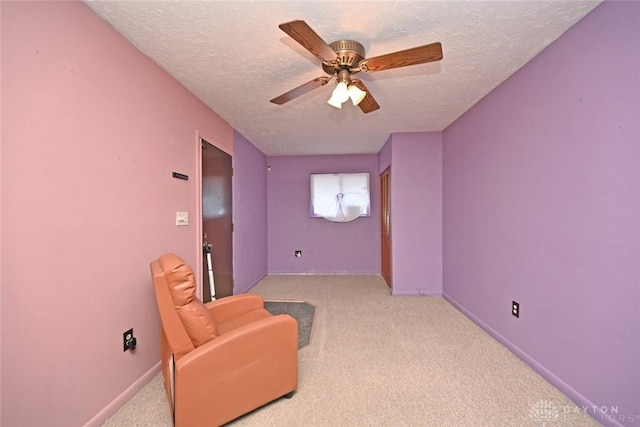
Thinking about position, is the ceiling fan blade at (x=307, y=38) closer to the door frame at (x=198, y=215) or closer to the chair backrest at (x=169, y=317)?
the chair backrest at (x=169, y=317)

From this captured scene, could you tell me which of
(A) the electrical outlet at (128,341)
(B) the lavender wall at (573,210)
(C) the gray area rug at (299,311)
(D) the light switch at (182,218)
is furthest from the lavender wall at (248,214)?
(B) the lavender wall at (573,210)

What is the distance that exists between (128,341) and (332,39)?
239 centimetres

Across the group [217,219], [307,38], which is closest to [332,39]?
[307,38]

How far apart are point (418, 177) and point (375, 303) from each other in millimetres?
1887

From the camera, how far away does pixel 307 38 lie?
1295mm

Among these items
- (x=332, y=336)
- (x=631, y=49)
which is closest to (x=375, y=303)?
(x=332, y=336)

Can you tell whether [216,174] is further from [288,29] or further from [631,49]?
[631,49]

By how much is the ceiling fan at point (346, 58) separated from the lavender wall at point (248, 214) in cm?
192

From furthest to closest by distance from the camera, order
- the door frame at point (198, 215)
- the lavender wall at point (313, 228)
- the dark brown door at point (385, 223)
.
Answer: the lavender wall at point (313, 228)
the dark brown door at point (385, 223)
the door frame at point (198, 215)

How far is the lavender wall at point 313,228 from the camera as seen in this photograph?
195 inches

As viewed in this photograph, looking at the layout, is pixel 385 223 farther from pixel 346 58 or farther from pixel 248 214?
pixel 346 58

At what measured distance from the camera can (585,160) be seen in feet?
4.97

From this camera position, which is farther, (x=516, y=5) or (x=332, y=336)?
(x=332, y=336)

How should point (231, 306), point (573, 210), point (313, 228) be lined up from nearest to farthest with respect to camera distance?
1. point (573, 210)
2. point (231, 306)
3. point (313, 228)
